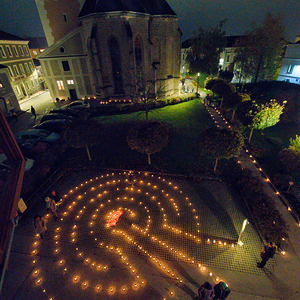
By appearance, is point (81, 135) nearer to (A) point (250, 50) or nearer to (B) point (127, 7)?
(B) point (127, 7)

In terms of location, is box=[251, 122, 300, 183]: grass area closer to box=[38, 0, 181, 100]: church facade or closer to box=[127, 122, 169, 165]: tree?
box=[127, 122, 169, 165]: tree

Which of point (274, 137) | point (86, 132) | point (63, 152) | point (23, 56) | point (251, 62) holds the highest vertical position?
point (23, 56)

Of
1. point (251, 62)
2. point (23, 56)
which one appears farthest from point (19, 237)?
point (251, 62)

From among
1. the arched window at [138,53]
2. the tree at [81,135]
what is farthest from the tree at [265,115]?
the arched window at [138,53]

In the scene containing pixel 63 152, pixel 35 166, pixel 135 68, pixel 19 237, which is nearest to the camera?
pixel 19 237

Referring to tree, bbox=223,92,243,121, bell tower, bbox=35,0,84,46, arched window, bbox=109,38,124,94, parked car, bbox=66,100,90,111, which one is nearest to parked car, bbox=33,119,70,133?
parked car, bbox=66,100,90,111

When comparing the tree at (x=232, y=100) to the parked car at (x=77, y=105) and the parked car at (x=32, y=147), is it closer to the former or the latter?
the parked car at (x=77, y=105)

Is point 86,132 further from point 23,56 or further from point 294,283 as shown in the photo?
point 23,56
